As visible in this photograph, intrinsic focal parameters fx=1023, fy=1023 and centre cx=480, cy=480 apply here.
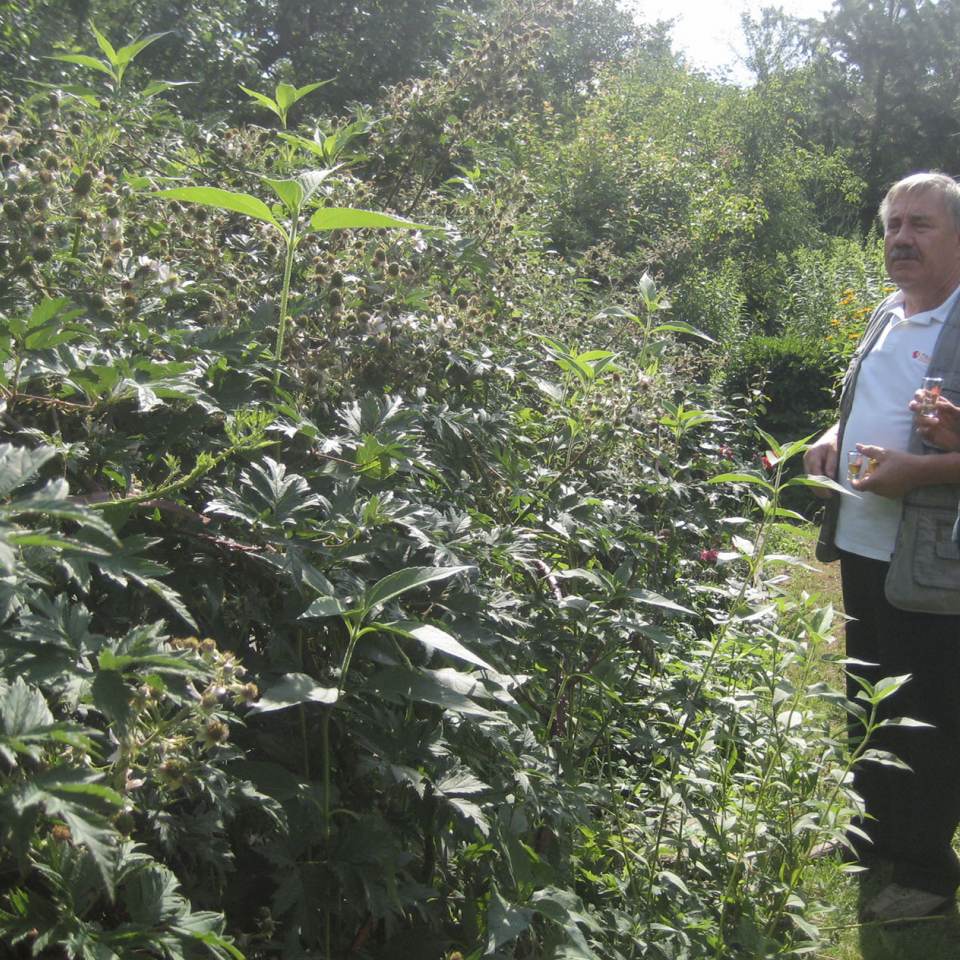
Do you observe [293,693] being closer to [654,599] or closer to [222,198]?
[222,198]

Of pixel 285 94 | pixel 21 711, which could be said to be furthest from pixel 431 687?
pixel 285 94

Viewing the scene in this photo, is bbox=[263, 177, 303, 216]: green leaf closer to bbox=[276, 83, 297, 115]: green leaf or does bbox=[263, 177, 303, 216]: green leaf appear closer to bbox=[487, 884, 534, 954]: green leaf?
bbox=[276, 83, 297, 115]: green leaf

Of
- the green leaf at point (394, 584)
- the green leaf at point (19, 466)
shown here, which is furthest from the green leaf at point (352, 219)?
the green leaf at point (19, 466)

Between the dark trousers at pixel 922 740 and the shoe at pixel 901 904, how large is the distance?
0.07ft

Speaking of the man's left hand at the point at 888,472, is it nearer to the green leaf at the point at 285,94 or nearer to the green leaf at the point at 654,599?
the green leaf at the point at 654,599

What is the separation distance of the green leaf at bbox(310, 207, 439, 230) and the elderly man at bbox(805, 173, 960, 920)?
6.09 feet

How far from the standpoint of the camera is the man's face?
3059mm

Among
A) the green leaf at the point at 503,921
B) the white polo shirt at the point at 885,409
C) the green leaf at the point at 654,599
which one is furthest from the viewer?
the white polo shirt at the point at 885,409

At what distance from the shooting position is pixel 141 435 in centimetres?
170

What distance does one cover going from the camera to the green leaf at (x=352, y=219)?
1.50m

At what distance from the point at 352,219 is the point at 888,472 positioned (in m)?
1.93

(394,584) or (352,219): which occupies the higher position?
(352,219)

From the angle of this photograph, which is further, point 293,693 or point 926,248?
point 926,248

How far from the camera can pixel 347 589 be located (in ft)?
4.88
